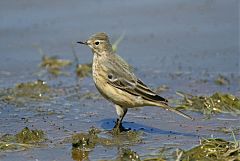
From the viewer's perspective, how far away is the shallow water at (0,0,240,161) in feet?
33.2

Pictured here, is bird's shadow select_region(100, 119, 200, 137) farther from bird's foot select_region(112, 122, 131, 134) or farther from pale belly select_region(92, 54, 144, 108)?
pale belly select_region(92, 54, 144, 108)

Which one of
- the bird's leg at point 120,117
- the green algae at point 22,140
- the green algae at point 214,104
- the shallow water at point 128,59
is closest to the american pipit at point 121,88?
the bird's leg at point 120,117

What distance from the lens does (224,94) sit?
11500 mm

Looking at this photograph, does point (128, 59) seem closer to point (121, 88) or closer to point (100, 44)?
point (100, 44)

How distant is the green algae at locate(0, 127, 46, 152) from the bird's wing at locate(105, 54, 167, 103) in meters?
1.26

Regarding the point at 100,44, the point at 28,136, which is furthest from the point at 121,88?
the point at 28,136

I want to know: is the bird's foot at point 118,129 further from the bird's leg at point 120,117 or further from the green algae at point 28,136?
the green algae at point 28,136

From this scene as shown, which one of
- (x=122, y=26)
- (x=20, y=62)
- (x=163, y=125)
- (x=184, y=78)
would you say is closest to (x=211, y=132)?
(x=163, y=125)

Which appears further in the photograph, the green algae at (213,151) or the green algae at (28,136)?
the green algae at (28,136)

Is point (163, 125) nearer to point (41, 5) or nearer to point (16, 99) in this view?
point (16, 99)

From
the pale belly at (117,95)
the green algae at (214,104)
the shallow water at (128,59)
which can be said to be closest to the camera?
the shallow water at (128,59)

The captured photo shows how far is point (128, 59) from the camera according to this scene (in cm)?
1397

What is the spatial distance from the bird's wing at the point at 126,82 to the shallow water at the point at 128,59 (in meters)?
0.51

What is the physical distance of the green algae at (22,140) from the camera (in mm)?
9344
